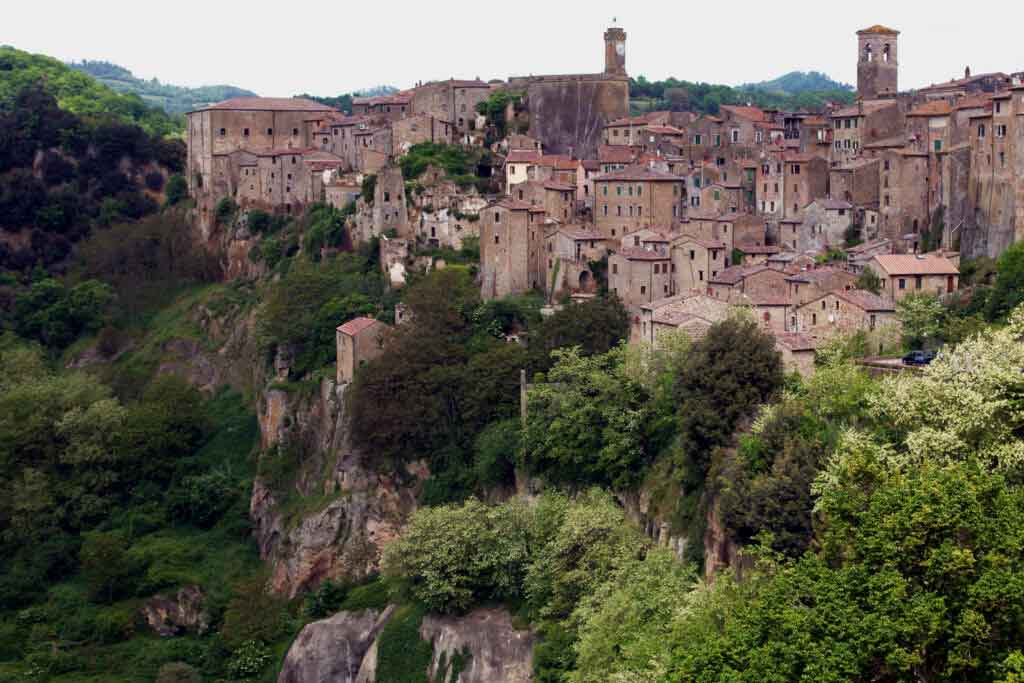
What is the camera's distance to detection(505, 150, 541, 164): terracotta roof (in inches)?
3263

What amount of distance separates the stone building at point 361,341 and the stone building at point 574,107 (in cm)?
2025

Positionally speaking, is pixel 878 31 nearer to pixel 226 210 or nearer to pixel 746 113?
pixel 746 113

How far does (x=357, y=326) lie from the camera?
7438cm

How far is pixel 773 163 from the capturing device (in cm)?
7594

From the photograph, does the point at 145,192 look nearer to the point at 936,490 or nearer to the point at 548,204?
the point at 548,204

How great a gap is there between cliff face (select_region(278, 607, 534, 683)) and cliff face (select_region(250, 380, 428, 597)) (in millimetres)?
5367

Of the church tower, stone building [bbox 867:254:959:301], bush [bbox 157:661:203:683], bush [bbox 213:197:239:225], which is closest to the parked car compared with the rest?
stone building [bbox 867:254:959:301]

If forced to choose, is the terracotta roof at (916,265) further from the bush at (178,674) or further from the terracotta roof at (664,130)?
the bush at (178,674)

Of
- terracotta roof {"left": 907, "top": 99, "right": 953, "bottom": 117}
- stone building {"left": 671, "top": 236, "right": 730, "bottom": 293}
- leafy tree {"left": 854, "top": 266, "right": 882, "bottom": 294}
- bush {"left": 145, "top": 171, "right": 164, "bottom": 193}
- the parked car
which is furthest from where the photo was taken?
bush {"left": 145, "top": 171, "right": 164, "bottom": 193}

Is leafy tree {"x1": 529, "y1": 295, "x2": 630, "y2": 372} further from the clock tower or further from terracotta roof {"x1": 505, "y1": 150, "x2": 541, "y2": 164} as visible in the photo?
the clock tower

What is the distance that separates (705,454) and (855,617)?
50.2ft

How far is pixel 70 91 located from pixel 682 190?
75.0 metres

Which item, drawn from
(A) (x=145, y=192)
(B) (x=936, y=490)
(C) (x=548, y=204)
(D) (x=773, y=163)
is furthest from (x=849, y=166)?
(A) (x=145, y=192)

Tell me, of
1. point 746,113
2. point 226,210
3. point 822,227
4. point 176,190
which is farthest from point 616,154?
point 176,190
